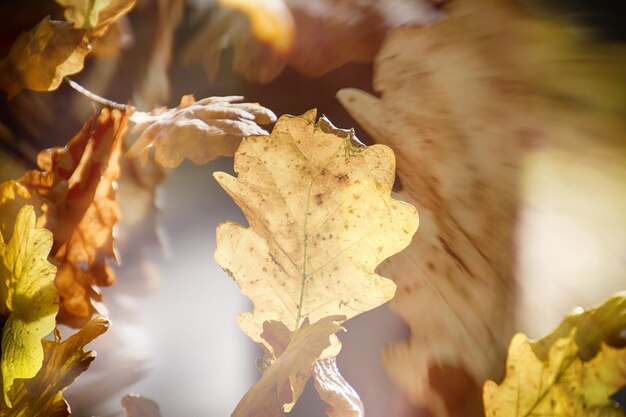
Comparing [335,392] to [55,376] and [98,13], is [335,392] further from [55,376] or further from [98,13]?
[98,13]

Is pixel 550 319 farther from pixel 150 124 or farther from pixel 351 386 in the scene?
pixel 150 124

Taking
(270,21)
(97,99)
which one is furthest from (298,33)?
(97,99)

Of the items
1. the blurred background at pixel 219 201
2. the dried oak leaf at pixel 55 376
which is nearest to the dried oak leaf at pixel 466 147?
the blurred background at pixel 219 201

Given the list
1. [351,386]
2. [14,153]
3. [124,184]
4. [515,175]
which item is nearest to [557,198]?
[515,175]

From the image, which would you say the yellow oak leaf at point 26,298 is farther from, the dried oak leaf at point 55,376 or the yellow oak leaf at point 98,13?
the yellow oak leaf at point 98,13

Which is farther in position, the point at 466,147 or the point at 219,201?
the point at 219,201
